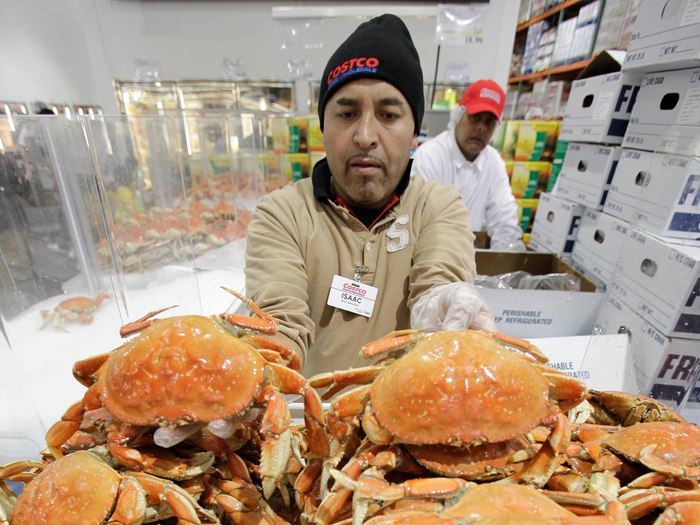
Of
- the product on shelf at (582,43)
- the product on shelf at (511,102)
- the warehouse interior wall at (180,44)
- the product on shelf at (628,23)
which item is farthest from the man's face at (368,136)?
the product on shelf at (511,102)

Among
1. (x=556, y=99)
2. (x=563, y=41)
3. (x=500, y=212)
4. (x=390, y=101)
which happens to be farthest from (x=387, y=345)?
(x=563, y=41)

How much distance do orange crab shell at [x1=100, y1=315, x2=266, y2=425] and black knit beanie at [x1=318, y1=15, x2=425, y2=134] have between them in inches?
45.1

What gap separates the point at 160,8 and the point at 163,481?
294 inches

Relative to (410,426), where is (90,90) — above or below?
above

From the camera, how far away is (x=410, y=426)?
67cm

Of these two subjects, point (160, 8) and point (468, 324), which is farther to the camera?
point (160, 8)

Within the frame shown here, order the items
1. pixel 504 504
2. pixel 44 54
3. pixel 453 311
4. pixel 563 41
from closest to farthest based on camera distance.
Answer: pixel 504 504, pixel 453 311, pixel 563 41, pixel 44 54

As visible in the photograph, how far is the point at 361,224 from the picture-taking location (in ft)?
4.97

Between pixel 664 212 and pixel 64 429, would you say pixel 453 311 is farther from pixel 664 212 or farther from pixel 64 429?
pixel 664 212

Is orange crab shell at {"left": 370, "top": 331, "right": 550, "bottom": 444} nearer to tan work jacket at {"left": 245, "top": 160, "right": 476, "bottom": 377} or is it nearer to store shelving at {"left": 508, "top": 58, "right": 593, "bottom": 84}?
tan work jacket at {"left": 245, "top": 160, "right": 476, "bottom": 377}

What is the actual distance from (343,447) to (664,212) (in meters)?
1.91

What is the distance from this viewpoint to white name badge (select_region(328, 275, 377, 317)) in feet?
4.88

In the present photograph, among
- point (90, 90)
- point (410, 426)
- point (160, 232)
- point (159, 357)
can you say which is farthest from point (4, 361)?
point (90, 90)

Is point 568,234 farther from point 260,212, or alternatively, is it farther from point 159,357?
point 159,357
